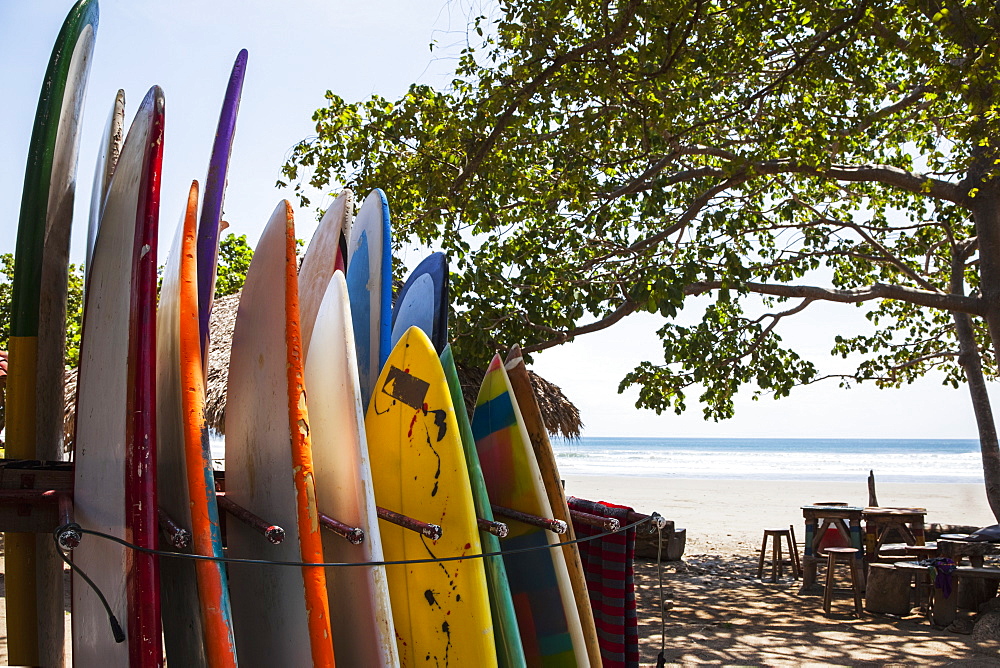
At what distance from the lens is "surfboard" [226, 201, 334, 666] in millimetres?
1476

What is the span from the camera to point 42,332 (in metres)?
1.80

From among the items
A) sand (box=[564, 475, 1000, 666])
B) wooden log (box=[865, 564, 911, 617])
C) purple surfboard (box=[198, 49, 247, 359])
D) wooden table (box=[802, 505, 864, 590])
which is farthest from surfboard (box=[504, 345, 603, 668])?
wooden table (box=[802, 505, 864, 590])

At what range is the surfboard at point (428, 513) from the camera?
1668mm

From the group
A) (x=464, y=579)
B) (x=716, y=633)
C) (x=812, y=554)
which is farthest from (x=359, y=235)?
(x=812, y=554)

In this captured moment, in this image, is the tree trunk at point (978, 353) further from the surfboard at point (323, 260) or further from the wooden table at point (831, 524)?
the surfboard at point (323, 260)

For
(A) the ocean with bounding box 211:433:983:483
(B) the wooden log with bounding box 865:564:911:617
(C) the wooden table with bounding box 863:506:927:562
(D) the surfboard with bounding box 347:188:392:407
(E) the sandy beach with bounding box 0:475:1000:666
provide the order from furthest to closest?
(A) the ocean with bounding box 211:433:983:483 < (C) the wooden table with bounding box 863:506:927:562 < (B) the wooden log with bounding box 865:564:911:617 < (E) the sandy beach with bounding box 0:475:1000:666 < (D) the surfboard with bounding box 347:188:392:407

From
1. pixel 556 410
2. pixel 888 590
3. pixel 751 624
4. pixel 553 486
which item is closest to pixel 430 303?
pixel 553 486

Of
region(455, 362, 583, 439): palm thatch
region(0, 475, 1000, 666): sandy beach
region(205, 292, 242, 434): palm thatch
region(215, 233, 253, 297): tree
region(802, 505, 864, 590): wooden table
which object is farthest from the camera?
region(215, 233, 253, 297): tree

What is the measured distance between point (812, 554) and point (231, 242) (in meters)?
11.4

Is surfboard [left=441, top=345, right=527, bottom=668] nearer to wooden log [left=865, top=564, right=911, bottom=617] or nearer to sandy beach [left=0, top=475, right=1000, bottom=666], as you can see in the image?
sandy beach [left=0, top=475, right=1000, bottom=666]

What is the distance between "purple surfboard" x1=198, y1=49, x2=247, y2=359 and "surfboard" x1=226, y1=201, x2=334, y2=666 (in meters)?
0.10

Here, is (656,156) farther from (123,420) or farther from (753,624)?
(123,420)

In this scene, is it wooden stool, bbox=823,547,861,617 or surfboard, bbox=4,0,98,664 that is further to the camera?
wooden stool, bbox=823,547,861,617

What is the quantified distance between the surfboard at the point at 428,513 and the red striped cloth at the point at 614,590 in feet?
1.76
